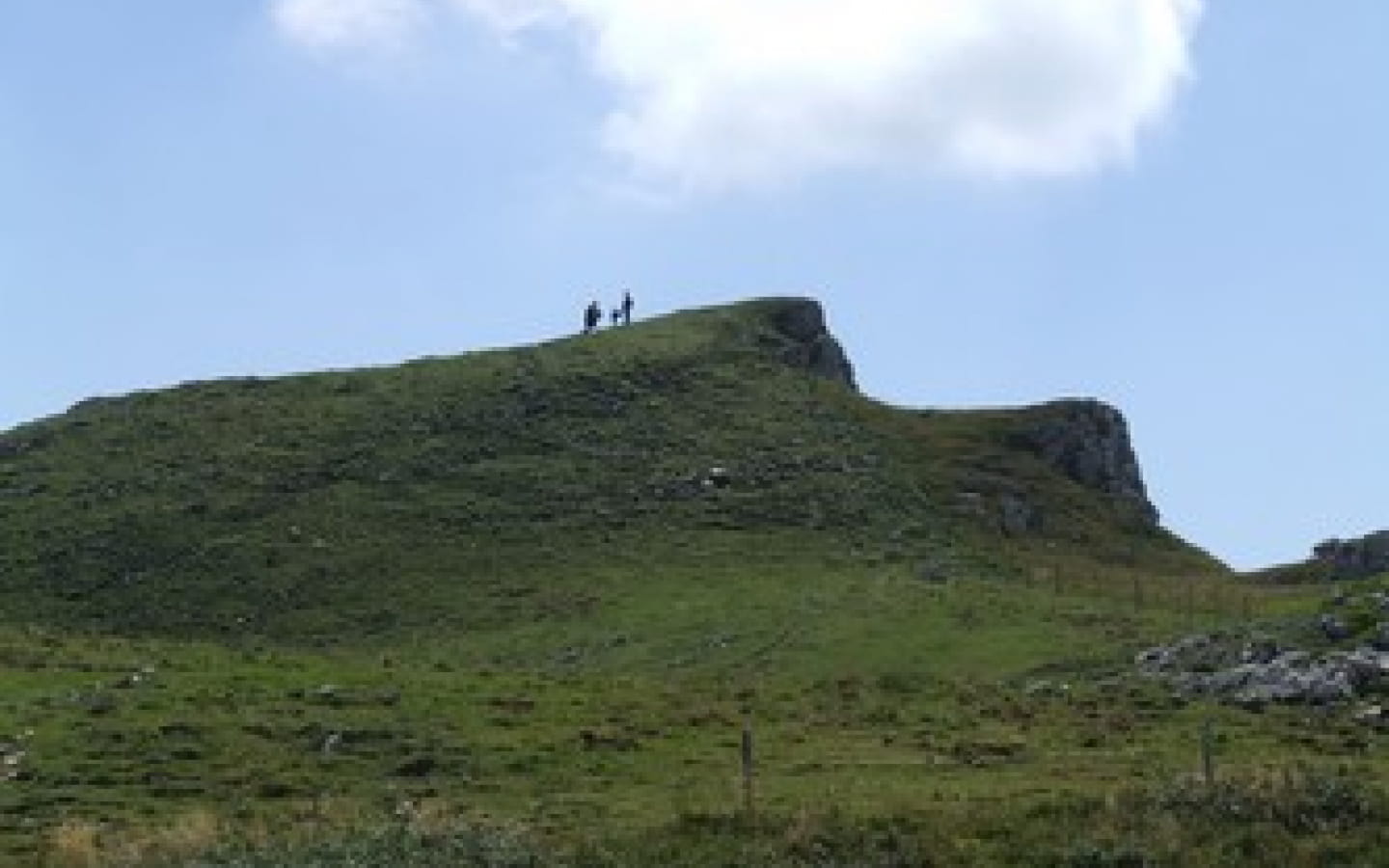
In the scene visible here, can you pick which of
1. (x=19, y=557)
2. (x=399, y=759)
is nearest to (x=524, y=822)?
(x=399, y=759)

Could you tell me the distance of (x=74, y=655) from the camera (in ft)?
175

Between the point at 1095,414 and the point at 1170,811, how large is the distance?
89.9 meters

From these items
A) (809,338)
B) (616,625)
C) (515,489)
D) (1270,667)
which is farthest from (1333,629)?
(809,338)

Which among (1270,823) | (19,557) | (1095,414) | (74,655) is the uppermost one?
(1095,414)

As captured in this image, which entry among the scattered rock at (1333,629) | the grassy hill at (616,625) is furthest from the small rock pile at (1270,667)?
the grassy hill at (616,625)

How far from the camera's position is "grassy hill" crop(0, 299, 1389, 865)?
30.0 metres

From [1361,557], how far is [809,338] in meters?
53.4

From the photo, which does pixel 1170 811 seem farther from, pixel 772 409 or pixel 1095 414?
pixel 1095 414

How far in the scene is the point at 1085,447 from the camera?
365 ft

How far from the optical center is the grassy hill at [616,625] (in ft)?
98.6

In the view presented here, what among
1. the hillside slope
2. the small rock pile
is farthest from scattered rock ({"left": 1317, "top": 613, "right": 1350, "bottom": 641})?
the hillside slope

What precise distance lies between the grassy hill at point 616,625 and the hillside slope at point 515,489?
0.97 feet

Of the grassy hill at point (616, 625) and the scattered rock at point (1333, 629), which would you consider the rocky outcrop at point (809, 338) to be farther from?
the scattered rock at point (1333, 629)

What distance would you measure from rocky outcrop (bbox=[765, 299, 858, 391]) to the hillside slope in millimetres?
2061
